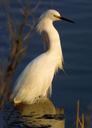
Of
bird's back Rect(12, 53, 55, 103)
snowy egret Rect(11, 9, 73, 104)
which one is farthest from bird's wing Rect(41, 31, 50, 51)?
bird's back Rect(12, 53, 55, 103)

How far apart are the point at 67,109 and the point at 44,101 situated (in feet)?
2.30

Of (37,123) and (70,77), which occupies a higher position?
(70,77)

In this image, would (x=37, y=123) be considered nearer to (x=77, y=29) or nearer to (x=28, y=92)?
(x=28, y=92)

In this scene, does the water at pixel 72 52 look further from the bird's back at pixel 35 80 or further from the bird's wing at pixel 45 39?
the bird's wing at pixel 45 39

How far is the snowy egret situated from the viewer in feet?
24.5

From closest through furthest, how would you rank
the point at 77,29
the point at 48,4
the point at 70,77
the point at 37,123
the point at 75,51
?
the point at 37,123 < the point at 70,77 < the point at 75,51 < the point at 77,29 < the point at 48,4

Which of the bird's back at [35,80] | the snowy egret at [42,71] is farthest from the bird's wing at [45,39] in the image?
the bird's back at [35,80]

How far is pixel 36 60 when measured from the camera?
24.8 feet

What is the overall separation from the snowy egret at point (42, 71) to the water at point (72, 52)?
0.58 ft

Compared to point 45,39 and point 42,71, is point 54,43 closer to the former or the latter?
point 45,39

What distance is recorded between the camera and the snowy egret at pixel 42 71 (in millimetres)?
7477

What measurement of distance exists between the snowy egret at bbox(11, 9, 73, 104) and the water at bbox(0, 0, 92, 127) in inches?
7.0

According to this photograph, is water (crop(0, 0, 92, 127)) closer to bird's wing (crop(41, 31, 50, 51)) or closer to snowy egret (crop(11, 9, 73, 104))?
snowy egret (crop(11, 9, 73, 104))

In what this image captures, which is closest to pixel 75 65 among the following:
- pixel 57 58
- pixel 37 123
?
pixel 57 58
